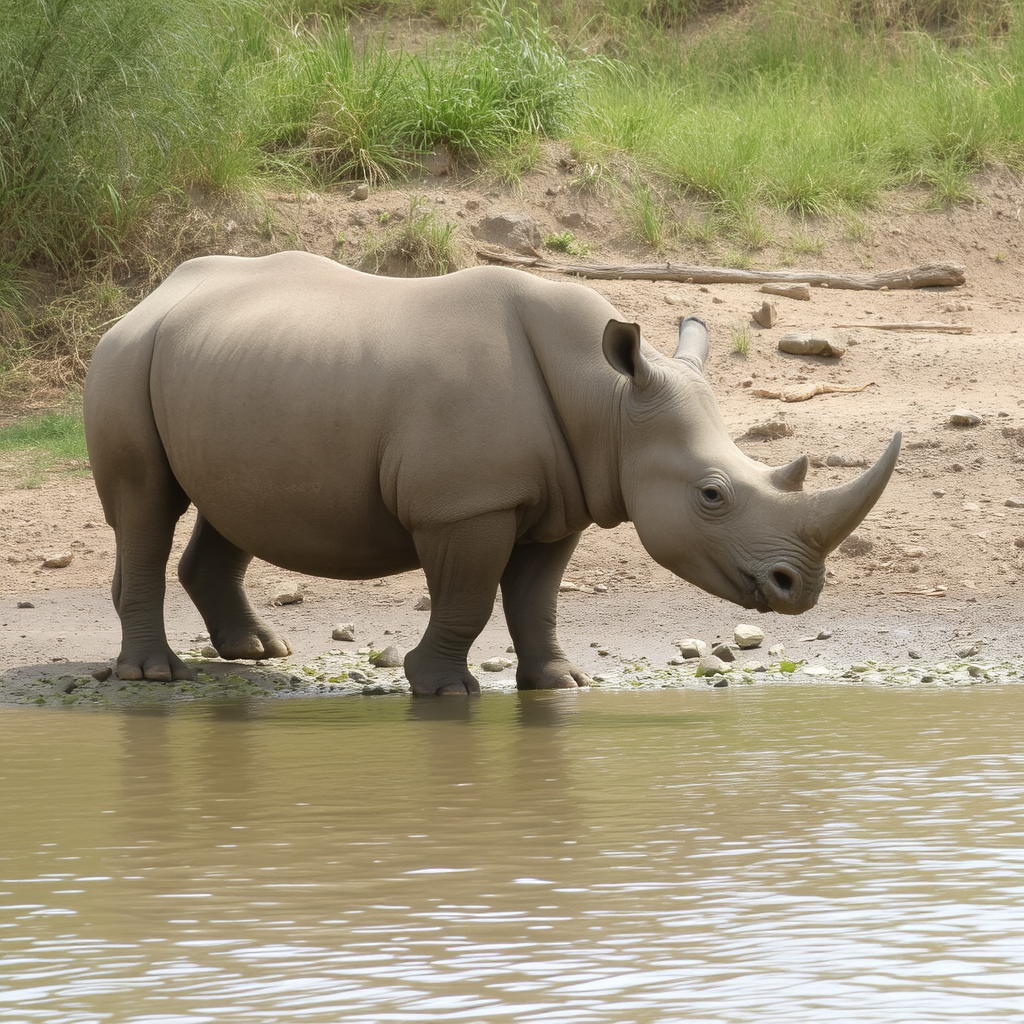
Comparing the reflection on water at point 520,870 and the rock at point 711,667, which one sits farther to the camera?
the rock at point 711,667

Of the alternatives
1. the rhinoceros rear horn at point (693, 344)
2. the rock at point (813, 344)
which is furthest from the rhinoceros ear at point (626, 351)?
the rock at point (813, 344)

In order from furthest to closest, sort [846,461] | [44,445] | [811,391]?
[44,445] < [811,391] < [846,461]

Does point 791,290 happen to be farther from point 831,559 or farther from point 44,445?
point 44,445

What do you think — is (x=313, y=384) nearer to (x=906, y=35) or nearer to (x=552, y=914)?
(x=552, y=914)

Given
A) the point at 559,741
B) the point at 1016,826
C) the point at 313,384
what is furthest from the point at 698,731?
the point at 313,384

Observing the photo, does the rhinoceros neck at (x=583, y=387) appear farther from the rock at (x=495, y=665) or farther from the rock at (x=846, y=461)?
the rock at (x=846, y=461)

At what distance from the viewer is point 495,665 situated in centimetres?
686

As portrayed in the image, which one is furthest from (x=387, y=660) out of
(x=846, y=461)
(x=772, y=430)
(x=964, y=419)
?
(x=964, y=419)

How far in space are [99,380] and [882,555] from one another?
357 centimetres

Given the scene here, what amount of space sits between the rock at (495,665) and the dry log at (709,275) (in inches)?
219

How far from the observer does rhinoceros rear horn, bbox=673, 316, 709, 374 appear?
631 cm

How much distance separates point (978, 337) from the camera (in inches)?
433

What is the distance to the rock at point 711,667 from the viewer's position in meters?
6.48

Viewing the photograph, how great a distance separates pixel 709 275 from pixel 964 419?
11.4ft
